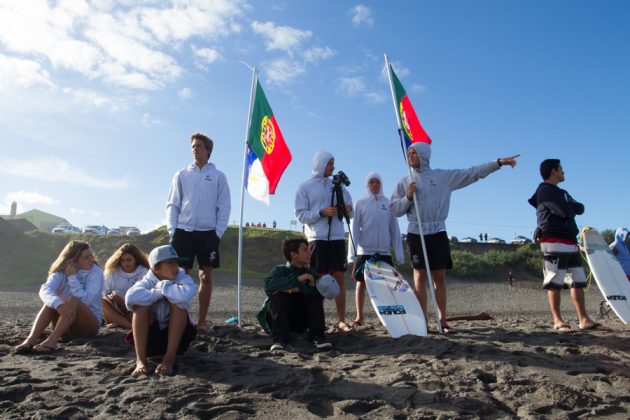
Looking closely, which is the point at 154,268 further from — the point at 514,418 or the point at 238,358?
the point at 514,418

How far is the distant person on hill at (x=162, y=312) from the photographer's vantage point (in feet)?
12.5

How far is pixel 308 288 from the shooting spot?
5.00 metres

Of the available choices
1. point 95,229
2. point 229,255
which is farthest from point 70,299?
point 95,229

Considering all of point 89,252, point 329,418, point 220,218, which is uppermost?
point 220,218

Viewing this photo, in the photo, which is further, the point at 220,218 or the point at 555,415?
the point at 220,218

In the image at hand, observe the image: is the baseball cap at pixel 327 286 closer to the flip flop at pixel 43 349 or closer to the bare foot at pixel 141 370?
the bare foot at pixel 141 370

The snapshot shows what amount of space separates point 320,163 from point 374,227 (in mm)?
1079

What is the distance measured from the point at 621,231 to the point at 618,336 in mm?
4120

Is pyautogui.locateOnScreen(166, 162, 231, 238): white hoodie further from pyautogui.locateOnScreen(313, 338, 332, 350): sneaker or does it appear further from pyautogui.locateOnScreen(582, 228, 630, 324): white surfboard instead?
pyautogui.locateOnScreen(582, 228, 630, 324): white surfboard

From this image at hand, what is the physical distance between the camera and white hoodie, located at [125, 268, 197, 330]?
381cm

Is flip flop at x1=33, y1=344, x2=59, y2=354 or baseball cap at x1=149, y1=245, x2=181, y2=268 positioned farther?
flip flop at x1=33, y1=344, x2=59, y2=354

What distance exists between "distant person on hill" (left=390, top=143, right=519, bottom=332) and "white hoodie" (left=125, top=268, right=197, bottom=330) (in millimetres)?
2867

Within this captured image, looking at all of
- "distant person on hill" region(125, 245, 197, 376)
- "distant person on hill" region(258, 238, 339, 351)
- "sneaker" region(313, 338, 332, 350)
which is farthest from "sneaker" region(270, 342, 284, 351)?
"distant person on hill" region(125, 245, 197, 376)

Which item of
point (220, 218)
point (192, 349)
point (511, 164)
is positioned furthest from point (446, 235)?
point (192, 349)
